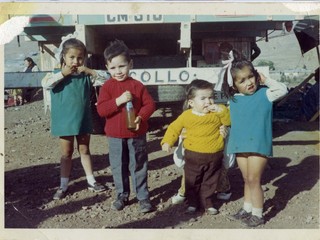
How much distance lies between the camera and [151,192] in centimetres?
228

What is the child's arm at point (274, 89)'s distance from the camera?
181 centimetres

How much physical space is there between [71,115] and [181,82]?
2.02 feet

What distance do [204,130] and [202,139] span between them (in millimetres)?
44

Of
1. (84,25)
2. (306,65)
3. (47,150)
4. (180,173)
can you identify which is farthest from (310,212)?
(306,65)

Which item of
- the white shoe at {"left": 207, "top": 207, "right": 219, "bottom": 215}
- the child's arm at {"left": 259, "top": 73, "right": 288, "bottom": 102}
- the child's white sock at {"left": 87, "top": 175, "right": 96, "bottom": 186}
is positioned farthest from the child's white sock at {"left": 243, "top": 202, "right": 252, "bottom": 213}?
the child's white sock at {"left": 87, "top": 175, "right": 96, "bottom": 186}

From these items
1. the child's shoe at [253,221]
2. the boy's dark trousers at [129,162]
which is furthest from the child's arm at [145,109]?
the child's shoe at [253,221]

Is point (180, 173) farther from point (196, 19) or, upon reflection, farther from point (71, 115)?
point (196, 19)

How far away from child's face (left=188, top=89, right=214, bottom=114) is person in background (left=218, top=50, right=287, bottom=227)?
102 millimetres

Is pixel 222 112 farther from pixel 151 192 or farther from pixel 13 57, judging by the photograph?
pixel 13 57

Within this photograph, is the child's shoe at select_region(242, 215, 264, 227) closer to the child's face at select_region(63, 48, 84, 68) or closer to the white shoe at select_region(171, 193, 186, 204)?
the white shoe at select_region(171, 193, 186, 204)

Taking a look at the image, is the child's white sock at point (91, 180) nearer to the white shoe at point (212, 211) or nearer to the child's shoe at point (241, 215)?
the white shoe at point (212, 211)

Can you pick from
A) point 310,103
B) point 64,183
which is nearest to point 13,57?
point 64,183

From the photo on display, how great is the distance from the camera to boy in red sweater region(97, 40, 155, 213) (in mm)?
1966

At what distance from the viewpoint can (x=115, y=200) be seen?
2121 millimetres
